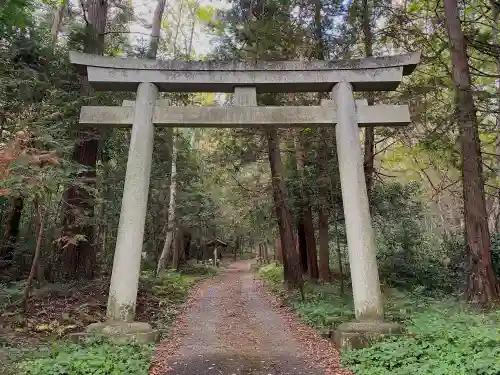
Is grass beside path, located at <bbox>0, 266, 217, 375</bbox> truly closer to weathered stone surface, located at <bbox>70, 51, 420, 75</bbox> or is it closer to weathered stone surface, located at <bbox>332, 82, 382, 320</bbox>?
weathered stone surface, located at <bbox>332, 82, 382, 320</bbox>

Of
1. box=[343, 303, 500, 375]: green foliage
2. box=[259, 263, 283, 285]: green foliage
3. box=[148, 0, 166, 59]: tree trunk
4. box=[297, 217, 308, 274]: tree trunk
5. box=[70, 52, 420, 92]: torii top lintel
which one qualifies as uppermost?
box=[148, 0, 166, 59]: tree trunk

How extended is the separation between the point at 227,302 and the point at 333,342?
7244 mm

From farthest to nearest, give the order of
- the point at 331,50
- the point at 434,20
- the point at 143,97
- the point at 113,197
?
the point at 113,197 < the point at 331,50 < the point at 434,20 < the point at 143,97

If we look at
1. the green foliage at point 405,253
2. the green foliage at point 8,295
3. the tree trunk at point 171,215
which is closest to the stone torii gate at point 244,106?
the green foliage at point 8,295

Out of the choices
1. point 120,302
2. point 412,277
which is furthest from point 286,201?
point 120,302

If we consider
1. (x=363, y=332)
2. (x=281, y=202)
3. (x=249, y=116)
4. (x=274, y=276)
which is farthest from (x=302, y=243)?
(x=363, y=332)

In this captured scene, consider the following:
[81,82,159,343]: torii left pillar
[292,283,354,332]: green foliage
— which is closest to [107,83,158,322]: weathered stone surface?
[81,82,159,343]: torii left pillar

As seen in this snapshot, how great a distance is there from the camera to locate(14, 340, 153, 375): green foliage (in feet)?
15.9

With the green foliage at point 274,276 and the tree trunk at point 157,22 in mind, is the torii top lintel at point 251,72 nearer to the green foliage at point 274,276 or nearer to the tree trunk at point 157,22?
the tree trunk at point 157,22

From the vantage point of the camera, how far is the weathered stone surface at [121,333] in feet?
20.0

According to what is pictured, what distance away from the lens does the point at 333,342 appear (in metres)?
6.73

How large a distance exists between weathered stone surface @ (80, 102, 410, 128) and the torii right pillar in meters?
0.28

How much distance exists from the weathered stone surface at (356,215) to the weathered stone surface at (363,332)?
24 centimetres

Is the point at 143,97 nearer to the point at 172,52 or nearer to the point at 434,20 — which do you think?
the point at 434,20
